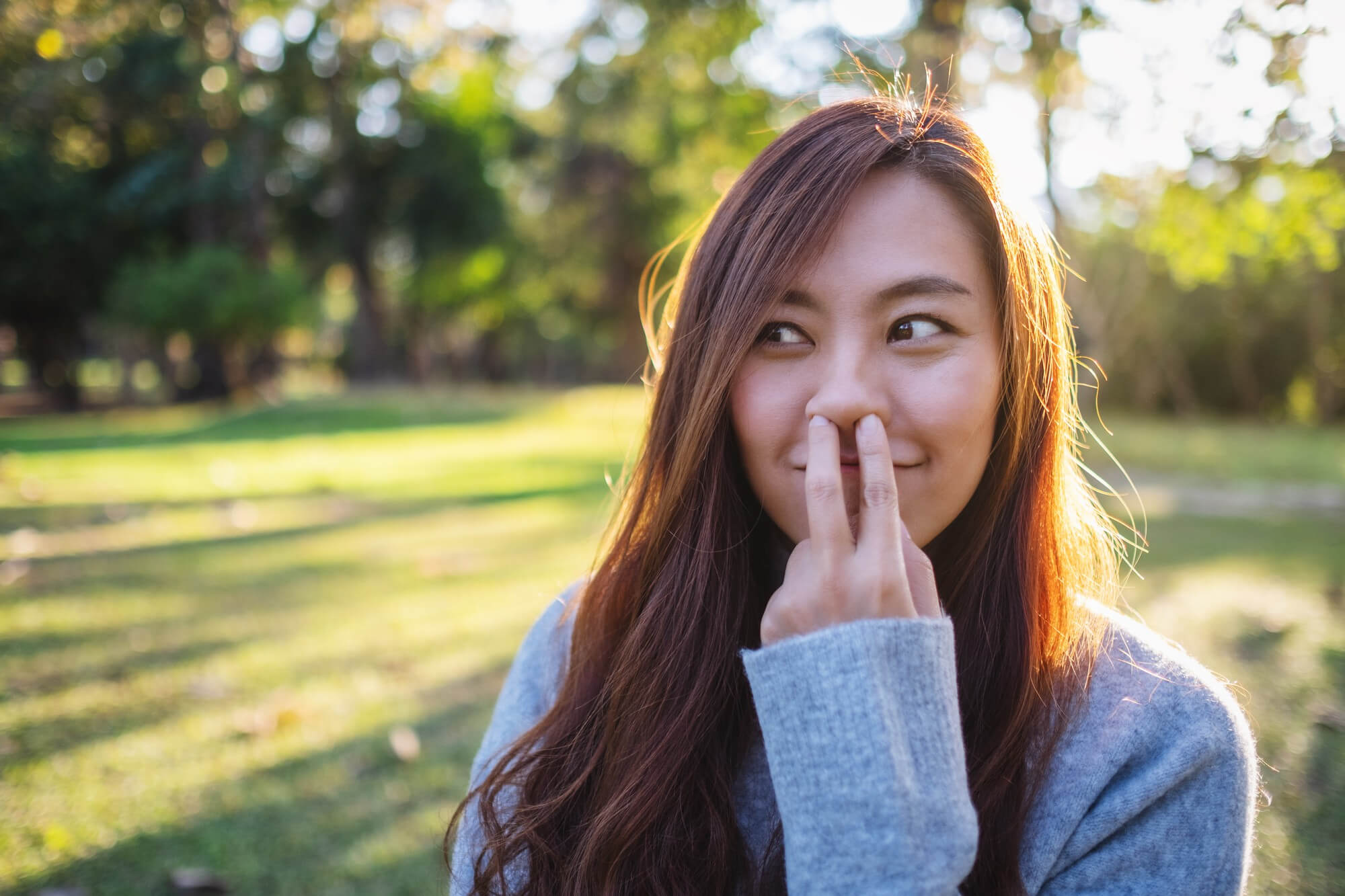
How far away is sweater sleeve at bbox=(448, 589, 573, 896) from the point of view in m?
1.56

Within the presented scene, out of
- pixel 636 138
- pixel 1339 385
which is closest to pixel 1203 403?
pixel 1339 385

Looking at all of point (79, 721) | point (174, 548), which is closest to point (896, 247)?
point (79, 721)

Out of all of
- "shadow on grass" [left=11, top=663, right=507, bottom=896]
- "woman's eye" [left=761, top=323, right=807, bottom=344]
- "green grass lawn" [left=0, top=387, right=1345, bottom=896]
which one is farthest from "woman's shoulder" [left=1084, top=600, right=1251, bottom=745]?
"shadow on grass" [left=11, top=663, right=507, bottom=896]

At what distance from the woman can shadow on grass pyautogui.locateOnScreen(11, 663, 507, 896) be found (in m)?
1.27

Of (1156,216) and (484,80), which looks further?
(484,80)

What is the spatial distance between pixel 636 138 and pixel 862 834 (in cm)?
1556

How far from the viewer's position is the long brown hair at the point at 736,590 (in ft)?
4.54

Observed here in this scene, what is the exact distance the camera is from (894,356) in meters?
1.37

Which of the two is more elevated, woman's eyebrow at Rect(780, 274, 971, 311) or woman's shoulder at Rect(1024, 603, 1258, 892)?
woman's eyebrow at Rect(780, 274, 971, 311)

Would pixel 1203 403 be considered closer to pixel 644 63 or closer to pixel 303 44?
pixel 644 63

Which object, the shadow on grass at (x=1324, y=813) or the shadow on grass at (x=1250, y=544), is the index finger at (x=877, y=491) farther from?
the shadow on grass at (x=1250, y=544)

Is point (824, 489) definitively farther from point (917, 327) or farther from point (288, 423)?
point (288, 423)

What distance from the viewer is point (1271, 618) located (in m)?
4.91

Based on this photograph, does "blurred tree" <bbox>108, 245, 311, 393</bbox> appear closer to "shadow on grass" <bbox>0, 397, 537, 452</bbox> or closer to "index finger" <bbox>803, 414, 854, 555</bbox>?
"shadow on grass" <bbox>0, 397, 537, 452</bbox>
